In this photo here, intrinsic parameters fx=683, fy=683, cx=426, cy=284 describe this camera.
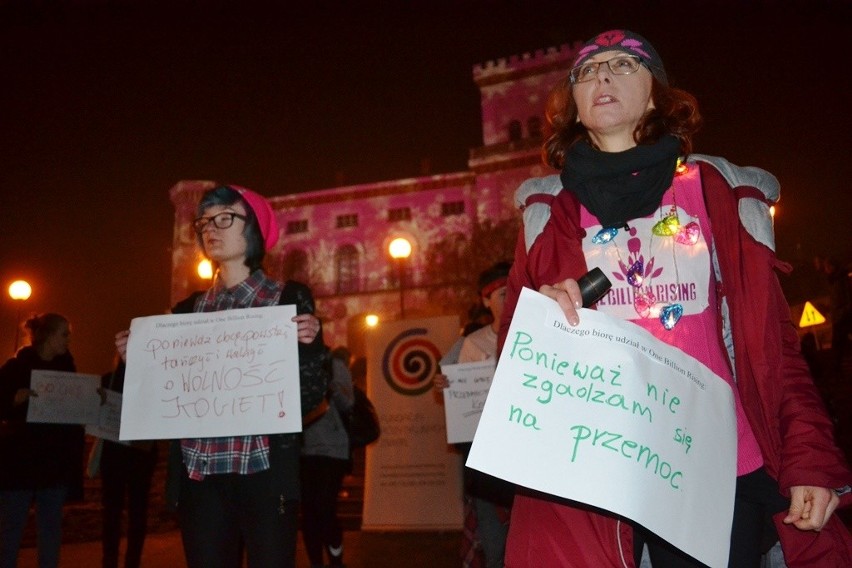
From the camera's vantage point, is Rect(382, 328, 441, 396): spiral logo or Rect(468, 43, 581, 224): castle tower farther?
Rect(468, 43, 581, 224): castle tower

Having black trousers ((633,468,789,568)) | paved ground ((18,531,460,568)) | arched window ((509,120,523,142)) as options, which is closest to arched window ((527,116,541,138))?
arched window ((509,120,523,142))

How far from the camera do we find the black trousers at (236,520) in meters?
2.58

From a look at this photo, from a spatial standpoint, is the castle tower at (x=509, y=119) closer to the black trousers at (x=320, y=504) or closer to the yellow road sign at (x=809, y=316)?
the yellow road sign at (x=809, y=316)

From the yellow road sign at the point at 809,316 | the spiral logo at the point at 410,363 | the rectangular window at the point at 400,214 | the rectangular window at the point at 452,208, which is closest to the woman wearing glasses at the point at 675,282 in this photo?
the spiral logo at the point at 410,363

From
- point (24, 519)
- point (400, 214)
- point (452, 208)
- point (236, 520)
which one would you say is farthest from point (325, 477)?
point (400, 214)

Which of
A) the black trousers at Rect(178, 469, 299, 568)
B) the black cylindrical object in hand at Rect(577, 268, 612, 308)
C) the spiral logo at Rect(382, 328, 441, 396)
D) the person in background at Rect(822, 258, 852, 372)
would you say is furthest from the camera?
the person in background at Rect(822, 258, 852, 372)

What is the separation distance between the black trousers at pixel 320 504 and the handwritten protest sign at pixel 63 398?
5.53ft

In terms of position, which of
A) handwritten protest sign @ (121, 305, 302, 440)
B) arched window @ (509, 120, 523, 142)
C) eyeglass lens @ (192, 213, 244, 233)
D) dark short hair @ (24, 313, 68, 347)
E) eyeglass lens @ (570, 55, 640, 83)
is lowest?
handwritten protest sign @ (121, 305, 302, 440)

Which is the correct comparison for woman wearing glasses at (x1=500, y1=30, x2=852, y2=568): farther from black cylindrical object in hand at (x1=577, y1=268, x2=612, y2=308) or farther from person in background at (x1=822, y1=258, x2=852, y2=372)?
person in background at (x1=822, y1=258, x2=852, y2=372)

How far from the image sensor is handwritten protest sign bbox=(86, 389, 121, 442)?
16.9ft

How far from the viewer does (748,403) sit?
1739 millimetres

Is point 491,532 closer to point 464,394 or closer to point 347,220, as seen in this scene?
point 464,394

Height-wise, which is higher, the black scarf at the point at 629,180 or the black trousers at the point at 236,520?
the black scarf at the point at 629,180

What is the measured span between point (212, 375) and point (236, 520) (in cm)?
58
